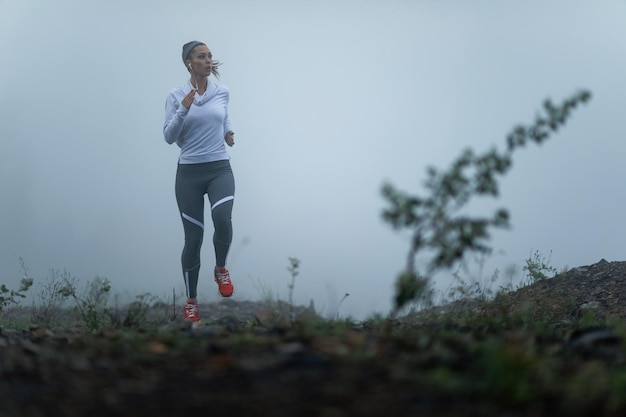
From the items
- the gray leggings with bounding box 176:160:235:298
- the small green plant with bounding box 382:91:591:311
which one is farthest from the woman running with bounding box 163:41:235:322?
the small green plant with bounding box 382:91:591:311

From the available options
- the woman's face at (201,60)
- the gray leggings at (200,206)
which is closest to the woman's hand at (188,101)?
the woman's face at (201,60)

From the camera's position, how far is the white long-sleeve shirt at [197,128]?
10.9 metres

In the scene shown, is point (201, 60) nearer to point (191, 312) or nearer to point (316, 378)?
point (191, 312)

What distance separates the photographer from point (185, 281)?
1112cm

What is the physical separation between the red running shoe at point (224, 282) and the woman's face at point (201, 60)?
2.24 meters

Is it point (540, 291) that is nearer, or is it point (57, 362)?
point (57, 362)

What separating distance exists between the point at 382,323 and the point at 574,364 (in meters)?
2.72

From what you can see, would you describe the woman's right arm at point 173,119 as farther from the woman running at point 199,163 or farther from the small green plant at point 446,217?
the small green plant at point 446,217

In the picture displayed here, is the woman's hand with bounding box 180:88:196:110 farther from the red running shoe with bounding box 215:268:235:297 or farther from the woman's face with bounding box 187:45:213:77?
the red running shoe with bounding box 215:268:235:297


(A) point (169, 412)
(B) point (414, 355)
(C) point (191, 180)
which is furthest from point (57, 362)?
(C) point (191, 180)

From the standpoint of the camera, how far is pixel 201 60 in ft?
36.5

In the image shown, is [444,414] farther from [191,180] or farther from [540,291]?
[540,291]

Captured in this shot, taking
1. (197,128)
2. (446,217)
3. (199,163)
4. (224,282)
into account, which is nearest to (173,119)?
(197,128)

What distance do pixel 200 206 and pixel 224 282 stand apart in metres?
0.91
